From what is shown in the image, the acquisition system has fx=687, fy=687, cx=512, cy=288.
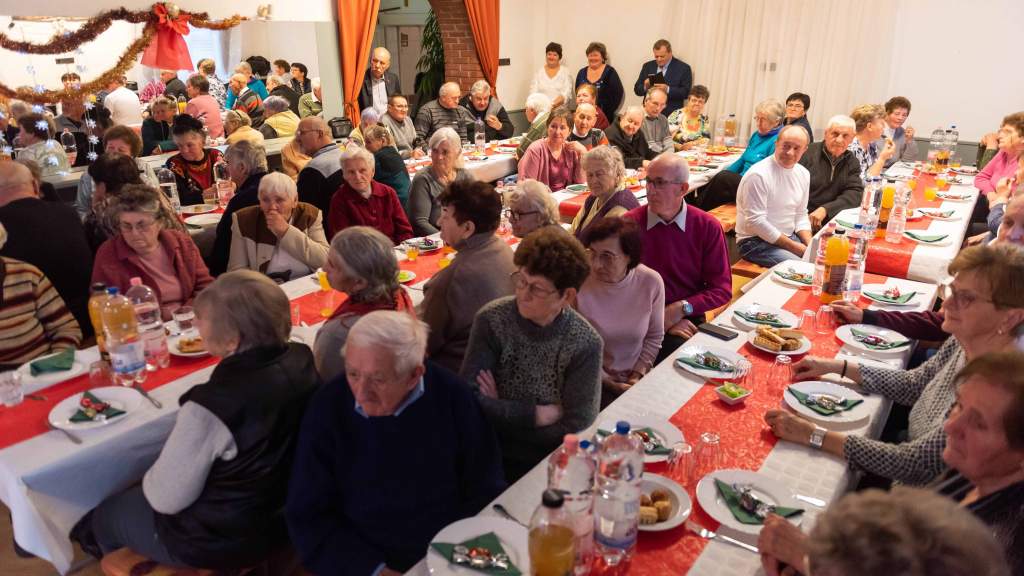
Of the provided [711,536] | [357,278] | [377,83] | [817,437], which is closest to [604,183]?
[357,278]

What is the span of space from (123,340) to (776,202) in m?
3.97

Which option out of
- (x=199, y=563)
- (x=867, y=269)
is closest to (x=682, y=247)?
(x=867, y=269)

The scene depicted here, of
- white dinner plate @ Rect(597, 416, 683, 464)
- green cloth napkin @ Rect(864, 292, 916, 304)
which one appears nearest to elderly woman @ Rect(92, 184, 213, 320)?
white dinner plate @ Rect(597, 416, 683, 464)

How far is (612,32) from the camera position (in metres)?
9.94

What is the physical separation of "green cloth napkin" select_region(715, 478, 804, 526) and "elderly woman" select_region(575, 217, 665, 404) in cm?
98

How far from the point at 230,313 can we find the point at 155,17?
5197 millimetres

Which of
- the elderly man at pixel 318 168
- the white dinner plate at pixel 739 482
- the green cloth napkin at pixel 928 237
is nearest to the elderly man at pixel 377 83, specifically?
the elderly man at pixel 318 168

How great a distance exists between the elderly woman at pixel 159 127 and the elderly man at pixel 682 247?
501 centimetres

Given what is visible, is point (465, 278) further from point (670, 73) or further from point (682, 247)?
point (670, 73)

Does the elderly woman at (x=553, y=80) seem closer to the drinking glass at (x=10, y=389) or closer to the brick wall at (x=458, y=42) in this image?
the brick wall at (x=458, y=42)

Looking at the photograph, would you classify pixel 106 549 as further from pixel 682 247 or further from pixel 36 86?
pixel 36 86

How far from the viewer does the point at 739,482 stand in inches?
70.5

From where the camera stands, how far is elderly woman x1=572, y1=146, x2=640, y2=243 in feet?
12.4

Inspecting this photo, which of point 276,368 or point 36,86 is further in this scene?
point 36,86
